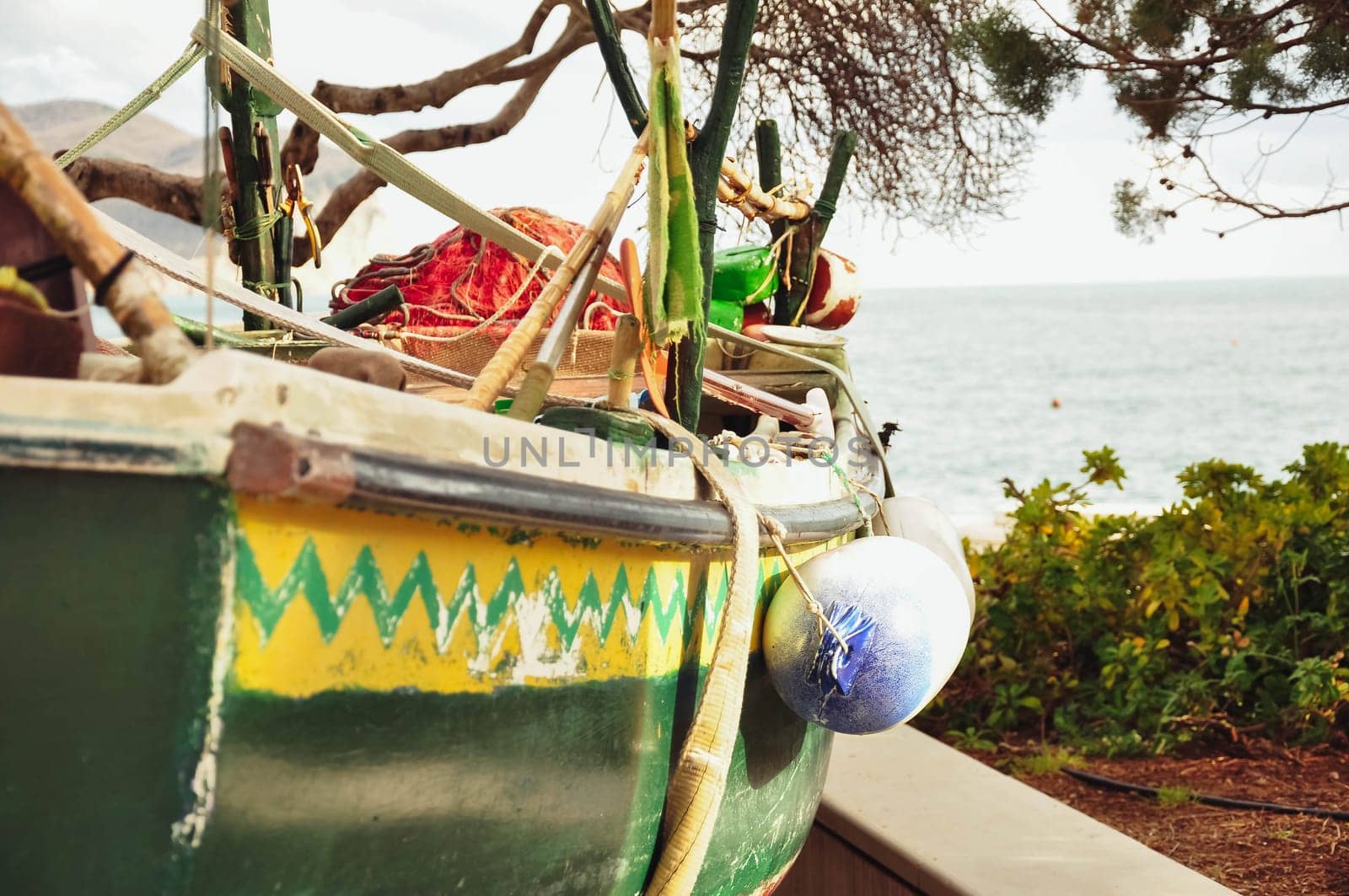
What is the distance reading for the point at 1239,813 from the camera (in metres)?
3.67

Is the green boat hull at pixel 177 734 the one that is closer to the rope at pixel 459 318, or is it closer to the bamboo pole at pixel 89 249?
the bamboo pole at pixel 89 249

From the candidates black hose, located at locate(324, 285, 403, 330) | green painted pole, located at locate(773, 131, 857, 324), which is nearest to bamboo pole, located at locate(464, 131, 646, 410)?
black hose, located at locate(324, 285, 403, 330)

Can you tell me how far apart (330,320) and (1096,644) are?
272cm

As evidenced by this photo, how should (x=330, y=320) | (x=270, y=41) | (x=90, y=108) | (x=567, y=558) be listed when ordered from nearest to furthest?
(x=567, y=558), (x=90, y=108), (x=330, y=320), (x=270, y=41)

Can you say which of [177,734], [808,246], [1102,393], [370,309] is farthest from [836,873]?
[1102,393]

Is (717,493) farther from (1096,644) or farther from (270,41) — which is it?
(1096,644)

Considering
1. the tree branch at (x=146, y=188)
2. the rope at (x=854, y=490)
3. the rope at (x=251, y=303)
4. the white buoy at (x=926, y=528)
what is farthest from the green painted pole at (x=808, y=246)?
the tree branch at (x=146, y=188)

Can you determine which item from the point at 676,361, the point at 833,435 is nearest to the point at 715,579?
the point at 676,361

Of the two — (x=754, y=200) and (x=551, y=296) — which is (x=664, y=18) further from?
(x=754, y=200)

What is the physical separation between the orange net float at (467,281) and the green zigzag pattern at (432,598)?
5.86 feet

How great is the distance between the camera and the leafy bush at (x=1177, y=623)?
411cm

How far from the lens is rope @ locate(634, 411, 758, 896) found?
194 cm

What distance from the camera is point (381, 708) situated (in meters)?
1.49

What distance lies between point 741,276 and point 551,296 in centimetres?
151
